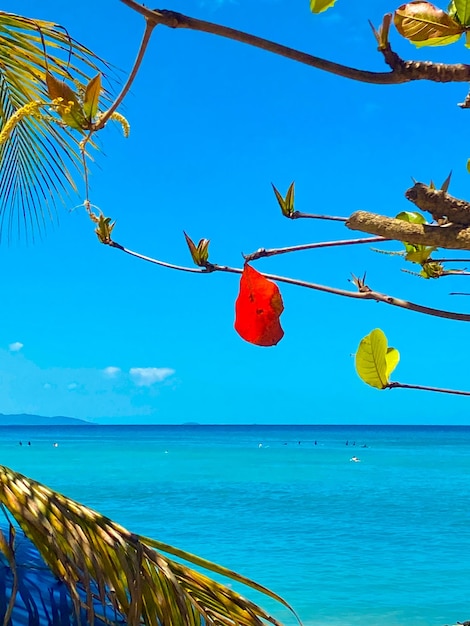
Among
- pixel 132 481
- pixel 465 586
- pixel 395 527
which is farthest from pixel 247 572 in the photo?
pixel 132 481

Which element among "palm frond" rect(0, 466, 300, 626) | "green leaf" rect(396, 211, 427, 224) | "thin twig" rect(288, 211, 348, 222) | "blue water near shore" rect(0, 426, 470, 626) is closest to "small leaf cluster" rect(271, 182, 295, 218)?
"thin twig" rect(288, 211, 348, 222)

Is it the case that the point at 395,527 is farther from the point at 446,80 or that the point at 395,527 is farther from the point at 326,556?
the point at 446,80

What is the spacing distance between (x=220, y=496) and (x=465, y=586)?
12045mm

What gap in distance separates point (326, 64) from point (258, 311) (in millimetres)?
208

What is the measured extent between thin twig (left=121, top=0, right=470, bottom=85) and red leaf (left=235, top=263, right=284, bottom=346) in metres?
0.19

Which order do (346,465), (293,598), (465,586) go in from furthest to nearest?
1. (346,465)
2. (465,586)
3. (293,598)

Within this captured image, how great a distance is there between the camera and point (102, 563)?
5.35 ft

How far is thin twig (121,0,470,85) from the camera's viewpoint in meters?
0.55

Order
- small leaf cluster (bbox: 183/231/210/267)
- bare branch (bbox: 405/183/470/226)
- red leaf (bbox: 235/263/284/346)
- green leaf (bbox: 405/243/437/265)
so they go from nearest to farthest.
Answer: bare branch (bbox: 405/183/470/226) → red leaf (bbox: 235/263/284/346) → small leaf cluster (bbox: 183/231/210/267) → green leaf (bbox: 405/243/437/265)

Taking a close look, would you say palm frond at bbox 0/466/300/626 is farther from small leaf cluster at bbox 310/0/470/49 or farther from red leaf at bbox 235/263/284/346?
small leaf cluster at bbox 310/0/470/49

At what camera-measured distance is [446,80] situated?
0.59 meters

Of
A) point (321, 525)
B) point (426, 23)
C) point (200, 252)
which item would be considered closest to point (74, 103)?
point (200, 252)

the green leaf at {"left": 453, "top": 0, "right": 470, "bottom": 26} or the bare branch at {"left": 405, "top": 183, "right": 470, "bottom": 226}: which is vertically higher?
the green leaf at {"left": 453, "top": 0, "right": 470, "bottom": 26}

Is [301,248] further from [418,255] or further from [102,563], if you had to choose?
[102,563]
